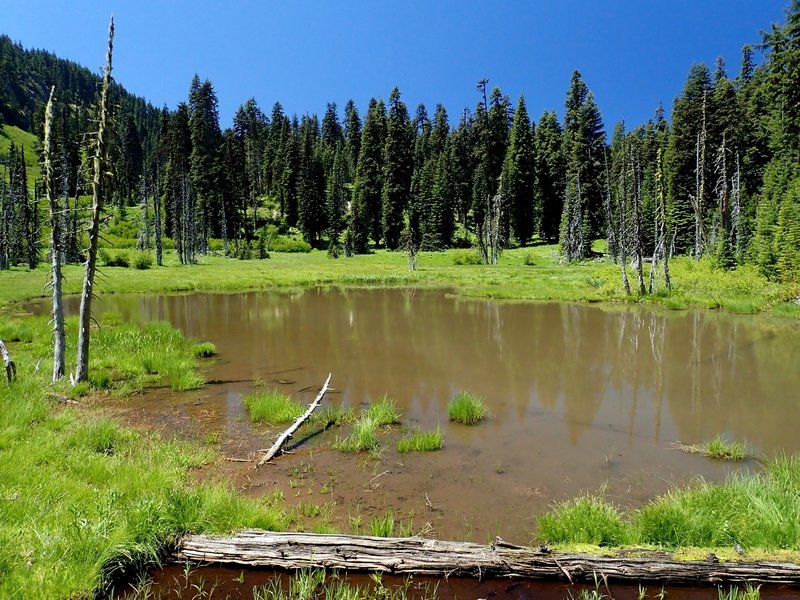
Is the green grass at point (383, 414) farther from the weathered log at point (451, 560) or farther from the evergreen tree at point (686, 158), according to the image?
the evergreen tree at point (686, 158)

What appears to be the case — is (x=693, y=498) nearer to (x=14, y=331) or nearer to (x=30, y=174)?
(x=14, y=331)

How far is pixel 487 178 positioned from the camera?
70938 millimetres

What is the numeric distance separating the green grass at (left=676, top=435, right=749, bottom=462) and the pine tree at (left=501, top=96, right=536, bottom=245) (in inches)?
2456

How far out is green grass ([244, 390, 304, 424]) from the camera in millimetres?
10367

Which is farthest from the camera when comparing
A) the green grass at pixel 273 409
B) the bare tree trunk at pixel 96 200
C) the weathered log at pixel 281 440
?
the bare tree trunk at pixel 96 200

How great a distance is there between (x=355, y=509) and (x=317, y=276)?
40543 millimetres

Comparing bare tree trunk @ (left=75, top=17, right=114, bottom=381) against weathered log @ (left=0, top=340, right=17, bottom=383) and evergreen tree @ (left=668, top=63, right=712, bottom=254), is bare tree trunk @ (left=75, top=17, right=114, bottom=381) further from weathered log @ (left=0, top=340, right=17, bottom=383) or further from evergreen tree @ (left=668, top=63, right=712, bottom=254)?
evergreen tree @ (left=668, top=63, right=712, bottom=254)

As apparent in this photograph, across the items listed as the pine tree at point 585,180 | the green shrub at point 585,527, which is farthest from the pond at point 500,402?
the pine tree at point 585,180

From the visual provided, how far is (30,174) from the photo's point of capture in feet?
348

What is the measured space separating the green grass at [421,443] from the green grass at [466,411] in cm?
131

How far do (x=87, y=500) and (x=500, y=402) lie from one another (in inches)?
337

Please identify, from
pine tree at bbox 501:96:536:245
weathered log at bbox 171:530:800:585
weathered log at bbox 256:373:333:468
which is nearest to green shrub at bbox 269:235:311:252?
pine tree at bbox 501:96:536:245

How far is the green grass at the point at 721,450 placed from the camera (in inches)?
330

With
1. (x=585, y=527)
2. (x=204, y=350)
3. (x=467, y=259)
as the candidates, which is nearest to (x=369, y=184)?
(x=467, y=259)
